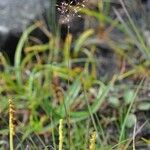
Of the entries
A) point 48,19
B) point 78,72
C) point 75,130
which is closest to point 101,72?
point 78,72

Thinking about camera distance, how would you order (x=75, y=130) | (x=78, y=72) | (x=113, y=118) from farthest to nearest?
(x=78, y=72)
(x=113, y=118)
(x=75, y=130)

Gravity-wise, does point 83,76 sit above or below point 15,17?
below

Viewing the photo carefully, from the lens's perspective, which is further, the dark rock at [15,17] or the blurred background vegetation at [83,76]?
the dark rock at [15,17]

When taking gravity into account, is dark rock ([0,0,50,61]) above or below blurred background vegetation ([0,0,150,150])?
above

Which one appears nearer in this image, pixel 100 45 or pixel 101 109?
pixel 101 109

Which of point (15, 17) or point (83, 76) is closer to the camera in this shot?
point (83, 76)

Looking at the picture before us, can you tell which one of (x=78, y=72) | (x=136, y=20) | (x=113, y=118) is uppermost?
(x=136, y=20)

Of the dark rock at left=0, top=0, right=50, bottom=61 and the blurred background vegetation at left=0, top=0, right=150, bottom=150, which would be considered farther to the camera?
the dark rock at left=0, top=0, right=50, bottom=61

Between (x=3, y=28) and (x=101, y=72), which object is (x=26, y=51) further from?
(x=101, y=72)
